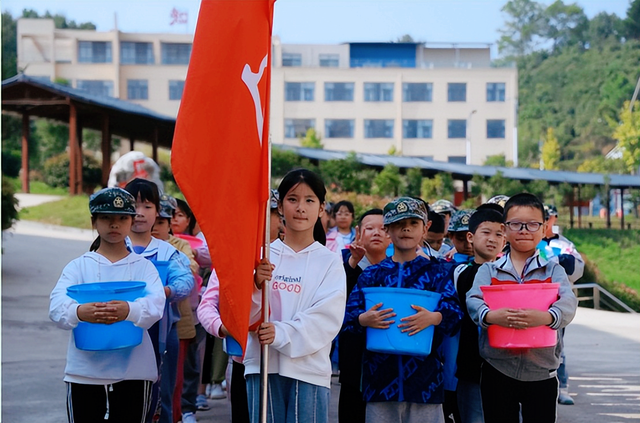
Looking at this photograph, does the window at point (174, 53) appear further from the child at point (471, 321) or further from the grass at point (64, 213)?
the child at point (471, 321)

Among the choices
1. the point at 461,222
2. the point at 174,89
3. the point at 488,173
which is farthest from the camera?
the point at 174,89

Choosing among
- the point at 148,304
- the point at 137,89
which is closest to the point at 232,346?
the point at 148,304

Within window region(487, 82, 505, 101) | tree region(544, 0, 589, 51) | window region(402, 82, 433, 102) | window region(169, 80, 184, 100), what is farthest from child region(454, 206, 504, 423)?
tree region(544, 0, 589, 51)

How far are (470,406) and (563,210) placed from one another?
41.7 m

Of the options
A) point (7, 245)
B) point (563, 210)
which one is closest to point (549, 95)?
point (563, 210)

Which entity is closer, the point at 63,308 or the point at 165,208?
the point at 63,308

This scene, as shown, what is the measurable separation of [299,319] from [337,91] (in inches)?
2815

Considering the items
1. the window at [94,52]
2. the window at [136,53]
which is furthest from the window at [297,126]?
the window at [94,52]

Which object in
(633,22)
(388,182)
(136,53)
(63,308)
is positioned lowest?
(63,308)

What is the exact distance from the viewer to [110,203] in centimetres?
536

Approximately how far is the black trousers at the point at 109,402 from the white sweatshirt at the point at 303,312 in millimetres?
1011

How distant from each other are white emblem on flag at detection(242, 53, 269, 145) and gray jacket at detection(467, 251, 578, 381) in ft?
5.80

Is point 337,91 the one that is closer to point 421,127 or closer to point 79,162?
point 421,127

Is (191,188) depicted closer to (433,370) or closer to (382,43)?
(433,370)
